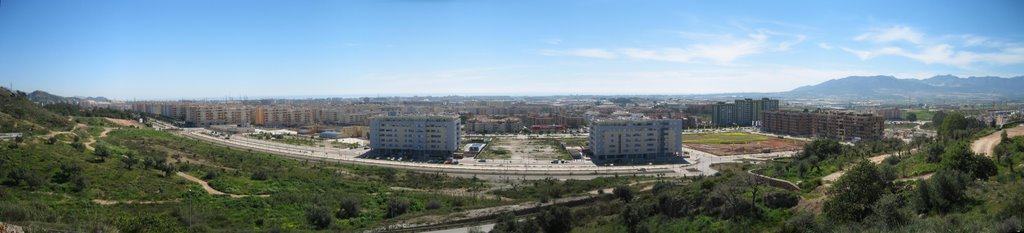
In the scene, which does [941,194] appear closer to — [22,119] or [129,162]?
[129,162]

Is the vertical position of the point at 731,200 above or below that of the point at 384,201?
above

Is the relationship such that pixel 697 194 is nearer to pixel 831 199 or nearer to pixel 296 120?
pixel 831 199

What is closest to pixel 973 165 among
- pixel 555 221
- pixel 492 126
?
pixel 555 221

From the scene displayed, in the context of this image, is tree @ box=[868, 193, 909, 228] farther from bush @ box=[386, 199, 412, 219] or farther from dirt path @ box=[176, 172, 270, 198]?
dirt path @ box=[176, 172, 270, 198]

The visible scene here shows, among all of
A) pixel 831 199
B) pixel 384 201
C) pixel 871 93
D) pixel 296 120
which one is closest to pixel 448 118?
pixel 384 201

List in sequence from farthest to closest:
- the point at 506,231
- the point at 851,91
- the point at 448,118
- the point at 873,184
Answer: the point at 851,91
the point at 448,118
the point at 506,231
the point at 873,184

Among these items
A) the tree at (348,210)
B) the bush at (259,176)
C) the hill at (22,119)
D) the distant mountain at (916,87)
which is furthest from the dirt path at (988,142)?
the distant mountain at (916,87)

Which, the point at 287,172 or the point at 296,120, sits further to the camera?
the point at 296,120

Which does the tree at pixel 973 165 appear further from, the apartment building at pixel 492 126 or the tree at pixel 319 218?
the apartment building at pixel 492 126
